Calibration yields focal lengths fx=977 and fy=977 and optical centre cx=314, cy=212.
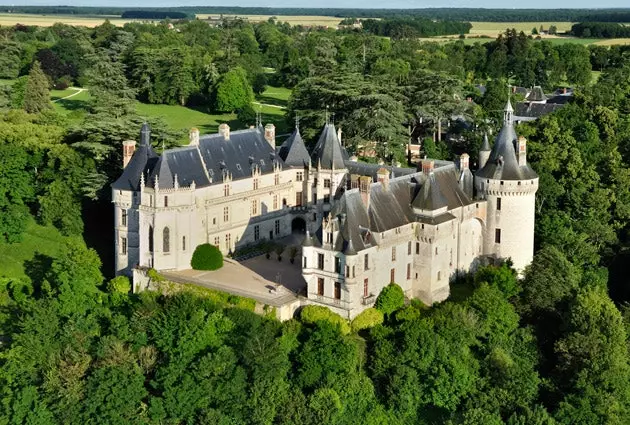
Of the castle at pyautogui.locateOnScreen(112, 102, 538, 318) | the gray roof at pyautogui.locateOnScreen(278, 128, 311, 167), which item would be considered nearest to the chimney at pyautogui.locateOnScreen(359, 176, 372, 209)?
the castle at pyautogui.locateOnScreen(112, 102, 538, 318)

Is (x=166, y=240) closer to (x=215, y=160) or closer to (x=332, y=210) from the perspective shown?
(x=215, y=160)

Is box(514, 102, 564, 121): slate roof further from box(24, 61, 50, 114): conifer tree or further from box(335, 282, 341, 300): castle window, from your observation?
box(335, 282, 341, 300): castle window

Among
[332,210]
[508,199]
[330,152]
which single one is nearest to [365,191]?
[332,210]

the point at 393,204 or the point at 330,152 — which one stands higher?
the point at 330,152

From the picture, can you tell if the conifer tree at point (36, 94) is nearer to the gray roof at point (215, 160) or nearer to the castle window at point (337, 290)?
the gray roof at point (215, 160)

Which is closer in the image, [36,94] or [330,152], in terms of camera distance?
[330,152]

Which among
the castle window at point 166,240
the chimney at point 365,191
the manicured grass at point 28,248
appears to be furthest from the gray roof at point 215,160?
the manicured grass at point 28,248
